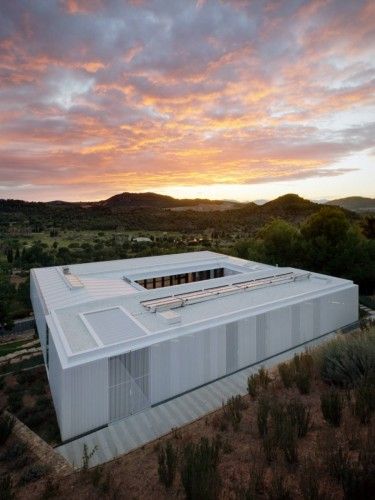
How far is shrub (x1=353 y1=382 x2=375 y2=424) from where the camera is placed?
7055 millimetres

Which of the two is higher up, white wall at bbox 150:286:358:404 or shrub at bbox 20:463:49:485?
white wall at bbox 150:286:358:404

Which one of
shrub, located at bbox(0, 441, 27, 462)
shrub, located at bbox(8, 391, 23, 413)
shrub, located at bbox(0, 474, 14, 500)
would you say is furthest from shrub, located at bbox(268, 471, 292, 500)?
shrub, located at bbox(8, 391, 23, 413)

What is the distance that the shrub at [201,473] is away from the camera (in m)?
5.42

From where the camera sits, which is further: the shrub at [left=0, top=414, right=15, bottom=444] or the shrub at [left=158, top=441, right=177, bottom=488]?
the shrub at [left=0, top=414, right=15, bottom=444]

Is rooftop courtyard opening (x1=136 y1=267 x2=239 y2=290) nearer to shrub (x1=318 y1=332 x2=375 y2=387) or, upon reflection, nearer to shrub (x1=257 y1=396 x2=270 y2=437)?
shrub (x1=318 y1=332 x2=375 y2=387)

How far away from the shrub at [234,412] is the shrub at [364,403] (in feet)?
9.38

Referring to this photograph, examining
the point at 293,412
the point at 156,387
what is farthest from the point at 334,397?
the point at 156,387

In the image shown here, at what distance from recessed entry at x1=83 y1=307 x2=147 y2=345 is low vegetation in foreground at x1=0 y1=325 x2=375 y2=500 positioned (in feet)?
12.7

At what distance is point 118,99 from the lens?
22859 millimetres

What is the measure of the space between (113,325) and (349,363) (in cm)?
873

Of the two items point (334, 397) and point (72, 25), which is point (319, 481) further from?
point (72, 25)

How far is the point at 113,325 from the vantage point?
13180 millimetres

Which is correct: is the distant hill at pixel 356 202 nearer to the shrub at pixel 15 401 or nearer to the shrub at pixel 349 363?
the shrub at pixel 349 363

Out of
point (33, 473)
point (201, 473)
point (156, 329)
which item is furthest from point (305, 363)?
point (33, 473)
